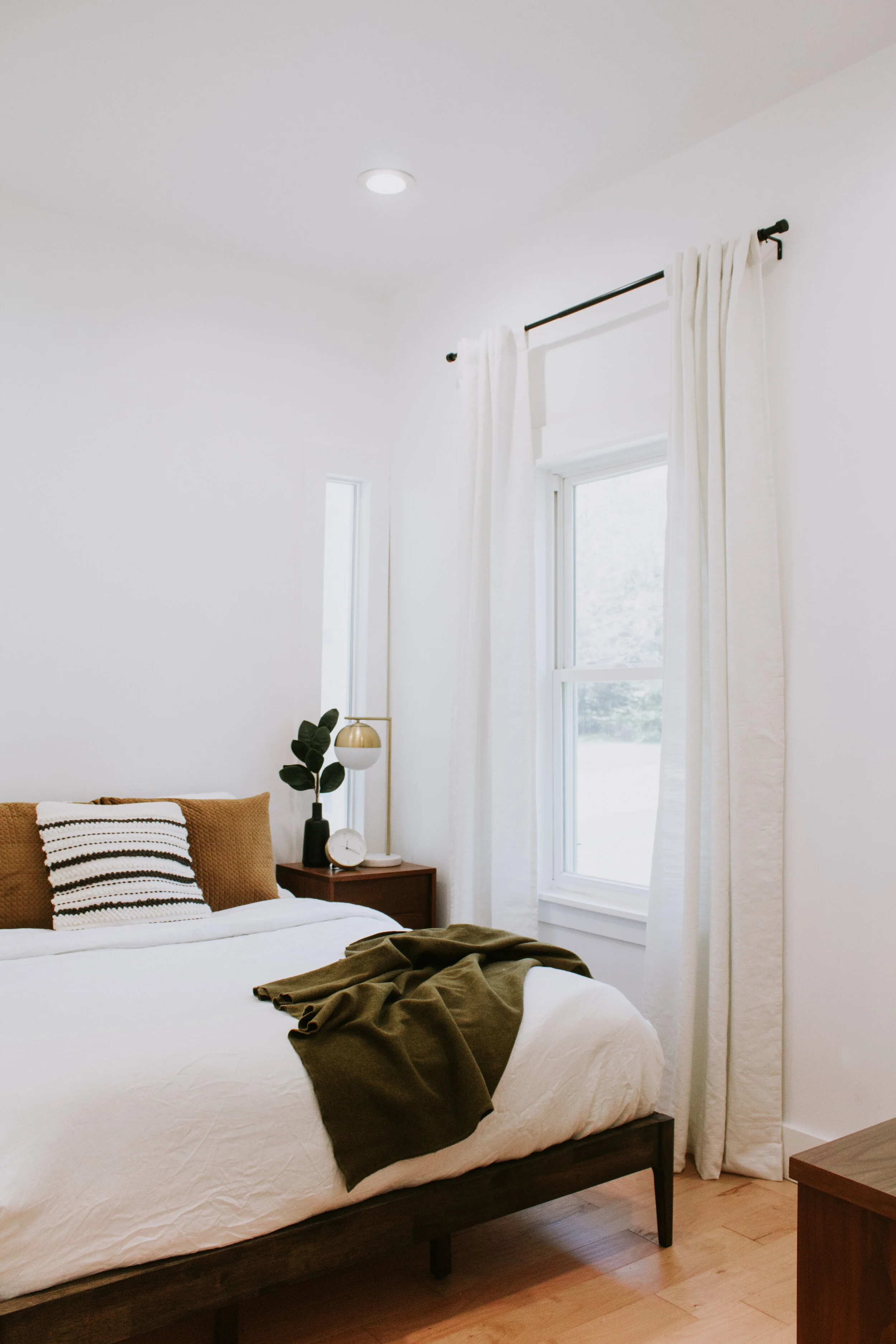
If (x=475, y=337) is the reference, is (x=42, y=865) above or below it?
below

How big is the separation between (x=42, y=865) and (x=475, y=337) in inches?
99.1

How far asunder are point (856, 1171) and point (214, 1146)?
1055 millimetres

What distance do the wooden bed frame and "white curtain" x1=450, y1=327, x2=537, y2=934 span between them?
3.95 ft

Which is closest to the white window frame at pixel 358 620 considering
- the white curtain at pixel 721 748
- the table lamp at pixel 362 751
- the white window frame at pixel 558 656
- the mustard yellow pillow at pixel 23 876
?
the table lamp at pixel 362 751

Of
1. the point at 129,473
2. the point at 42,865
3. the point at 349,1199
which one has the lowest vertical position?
the point at 349,1199

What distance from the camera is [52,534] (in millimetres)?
3525

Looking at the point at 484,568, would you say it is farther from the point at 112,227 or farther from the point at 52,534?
the point at 112,227

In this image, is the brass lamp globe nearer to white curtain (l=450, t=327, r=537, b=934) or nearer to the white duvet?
white curtain (l=450, t=327, r=537, b=934)

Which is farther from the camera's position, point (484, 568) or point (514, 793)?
point (484, 568)

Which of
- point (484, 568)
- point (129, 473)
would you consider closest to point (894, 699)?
point (484, 568)

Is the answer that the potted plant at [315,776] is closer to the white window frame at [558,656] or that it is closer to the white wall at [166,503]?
the white wall at [166,503]

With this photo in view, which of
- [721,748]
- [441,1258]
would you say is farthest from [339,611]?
[441,1258]

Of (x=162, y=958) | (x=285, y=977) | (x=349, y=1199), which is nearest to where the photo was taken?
(x=349, y=1199)

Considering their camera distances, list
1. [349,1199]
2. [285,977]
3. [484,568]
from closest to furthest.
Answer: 1. [349,1199]
2. [285,977]
3. [484,568]
